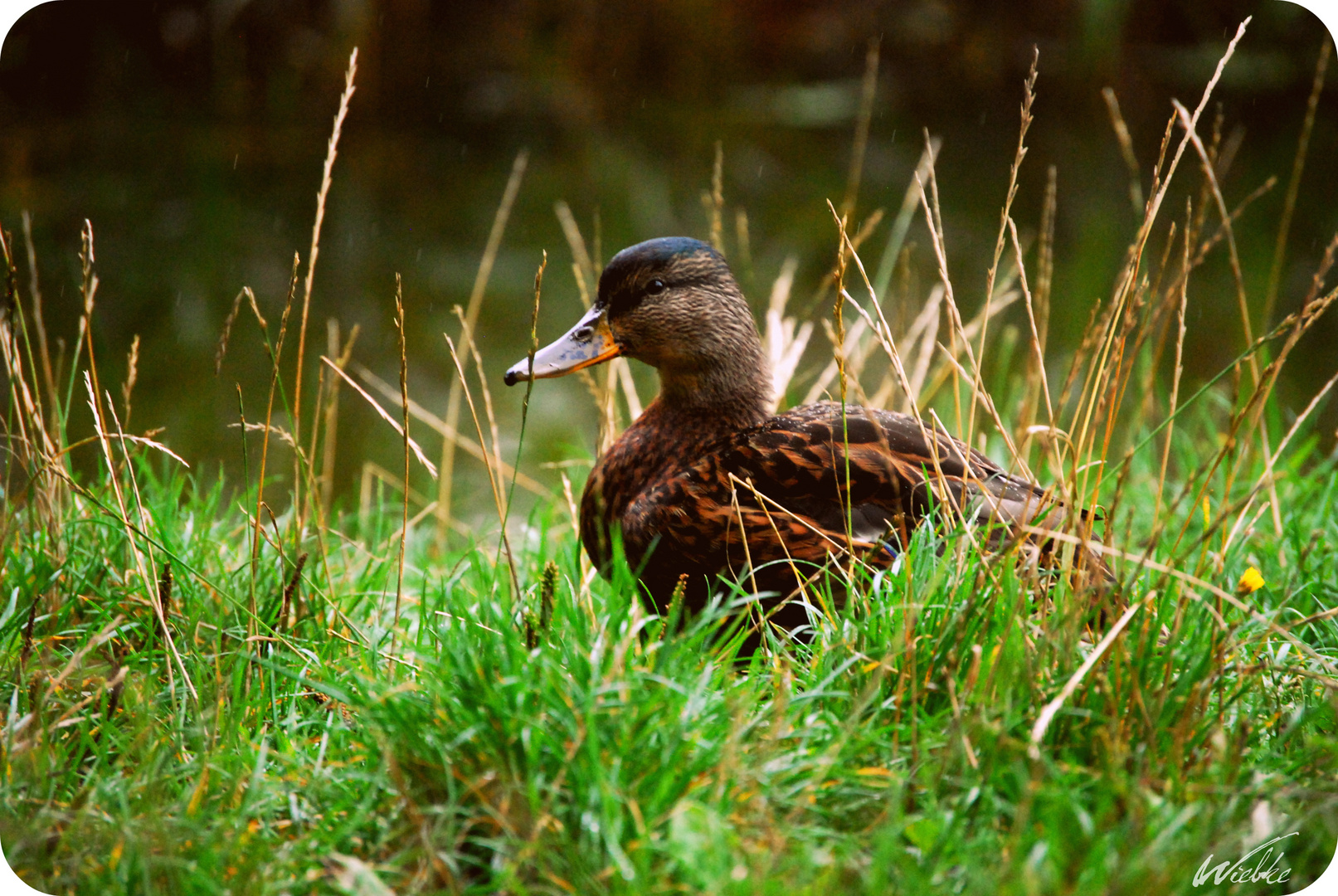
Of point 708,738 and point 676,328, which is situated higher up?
point 676,328

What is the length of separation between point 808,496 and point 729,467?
0.22 meters

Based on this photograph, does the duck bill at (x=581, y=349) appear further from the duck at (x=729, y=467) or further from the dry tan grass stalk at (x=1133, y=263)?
the dry tan grass stalk at (x=1133, y=263)

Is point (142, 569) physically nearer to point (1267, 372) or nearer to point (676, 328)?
point (676, 328)

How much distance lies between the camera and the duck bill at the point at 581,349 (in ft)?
10.1

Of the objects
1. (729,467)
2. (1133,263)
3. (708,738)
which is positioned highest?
(1133,263)

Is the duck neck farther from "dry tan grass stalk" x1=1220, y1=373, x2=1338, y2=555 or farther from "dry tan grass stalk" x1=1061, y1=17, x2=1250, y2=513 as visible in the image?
"dry tan grass stalk" x1=1220, y1=373, x2=1338, y2=555

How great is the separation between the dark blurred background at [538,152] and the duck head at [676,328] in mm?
1669

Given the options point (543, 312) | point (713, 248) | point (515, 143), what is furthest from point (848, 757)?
point (515, 143)

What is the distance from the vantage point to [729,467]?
2.89 metres

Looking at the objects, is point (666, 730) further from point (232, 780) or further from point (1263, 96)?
point (1263, 96)

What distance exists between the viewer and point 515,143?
436 inches

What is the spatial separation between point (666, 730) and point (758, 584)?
2.94 feet

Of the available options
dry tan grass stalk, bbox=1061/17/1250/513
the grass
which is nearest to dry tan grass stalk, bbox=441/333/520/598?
the grass

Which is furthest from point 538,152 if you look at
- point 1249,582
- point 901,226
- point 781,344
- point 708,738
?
point 708,738
